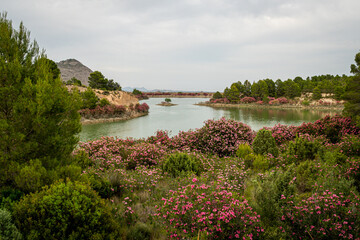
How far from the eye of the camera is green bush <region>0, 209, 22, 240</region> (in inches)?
113

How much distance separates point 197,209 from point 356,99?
18391 mm

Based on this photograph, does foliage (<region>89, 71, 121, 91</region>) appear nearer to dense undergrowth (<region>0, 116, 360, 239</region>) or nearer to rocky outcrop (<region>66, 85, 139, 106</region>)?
rocky outcrop (<region>66, 85, 139, 106</region>)

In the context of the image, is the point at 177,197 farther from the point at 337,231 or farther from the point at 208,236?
the point at 337,231

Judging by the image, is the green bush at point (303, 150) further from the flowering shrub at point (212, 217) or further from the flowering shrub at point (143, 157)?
the flowering shrub at point (212, 217)

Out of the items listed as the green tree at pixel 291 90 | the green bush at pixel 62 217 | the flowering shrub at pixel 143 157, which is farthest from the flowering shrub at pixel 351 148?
the green tree at pixel 291 90

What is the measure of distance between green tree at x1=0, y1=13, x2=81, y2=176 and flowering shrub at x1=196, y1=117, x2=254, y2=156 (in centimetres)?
764

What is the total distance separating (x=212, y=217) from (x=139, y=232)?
1479 millimetres

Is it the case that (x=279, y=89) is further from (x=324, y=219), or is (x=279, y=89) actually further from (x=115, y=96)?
(x=324, y=219)

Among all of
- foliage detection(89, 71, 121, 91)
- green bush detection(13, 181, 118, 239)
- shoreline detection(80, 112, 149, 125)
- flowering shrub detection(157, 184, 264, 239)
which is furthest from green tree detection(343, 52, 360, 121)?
foliage detection(89, 71, 121, 91)

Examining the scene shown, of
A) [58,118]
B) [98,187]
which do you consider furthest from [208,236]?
[58,118]

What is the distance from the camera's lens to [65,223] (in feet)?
10.2

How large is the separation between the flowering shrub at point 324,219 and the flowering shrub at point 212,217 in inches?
28.6

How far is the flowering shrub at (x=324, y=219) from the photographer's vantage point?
3271 millimetres

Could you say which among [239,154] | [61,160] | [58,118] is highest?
[58,118]
